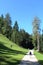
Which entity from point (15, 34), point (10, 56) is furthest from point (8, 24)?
point (10, 56)

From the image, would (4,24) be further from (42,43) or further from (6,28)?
(42,43)

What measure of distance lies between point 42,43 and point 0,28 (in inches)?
1100

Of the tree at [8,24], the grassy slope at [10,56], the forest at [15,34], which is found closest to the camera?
the grassy slope at [10,56]

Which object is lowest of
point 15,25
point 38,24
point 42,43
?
point 42,43

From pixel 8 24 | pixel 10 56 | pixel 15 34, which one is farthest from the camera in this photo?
pixel 15 34

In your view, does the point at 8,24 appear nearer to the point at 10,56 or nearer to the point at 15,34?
the point at 15,34

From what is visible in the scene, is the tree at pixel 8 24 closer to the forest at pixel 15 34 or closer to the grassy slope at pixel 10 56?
the forest at pixel 15 34

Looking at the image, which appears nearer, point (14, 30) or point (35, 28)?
point (35, 28)

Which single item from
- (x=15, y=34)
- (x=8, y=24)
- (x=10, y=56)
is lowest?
(x=10, y=56)

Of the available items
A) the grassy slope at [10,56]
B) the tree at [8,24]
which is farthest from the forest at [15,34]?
the grassy slope at [10,56]

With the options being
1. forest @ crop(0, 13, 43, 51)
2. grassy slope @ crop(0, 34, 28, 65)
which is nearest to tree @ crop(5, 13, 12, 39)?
forest @ crop(0, 13, 43, 51)

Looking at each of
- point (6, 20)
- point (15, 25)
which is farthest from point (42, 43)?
point (15, 25)

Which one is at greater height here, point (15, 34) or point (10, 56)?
point (15, 34)

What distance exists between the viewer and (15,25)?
134875mm
